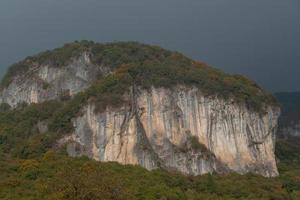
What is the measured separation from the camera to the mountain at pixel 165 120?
208 ft

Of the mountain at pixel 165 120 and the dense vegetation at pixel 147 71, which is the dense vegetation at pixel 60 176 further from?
the dense vegetation at pixel 147 71

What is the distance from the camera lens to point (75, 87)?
2980 inches

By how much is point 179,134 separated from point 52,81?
18.6 metres

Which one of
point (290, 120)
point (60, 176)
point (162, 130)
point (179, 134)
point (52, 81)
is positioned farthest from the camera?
point (290, 120)

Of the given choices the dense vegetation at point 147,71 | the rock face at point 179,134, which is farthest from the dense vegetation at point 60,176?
the dense vegetation at point 147,71

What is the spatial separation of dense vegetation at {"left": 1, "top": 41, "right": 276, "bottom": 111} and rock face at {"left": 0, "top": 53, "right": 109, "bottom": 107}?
682 millimetres

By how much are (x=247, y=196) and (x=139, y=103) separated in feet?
48.4

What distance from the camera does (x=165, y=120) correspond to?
216 ft

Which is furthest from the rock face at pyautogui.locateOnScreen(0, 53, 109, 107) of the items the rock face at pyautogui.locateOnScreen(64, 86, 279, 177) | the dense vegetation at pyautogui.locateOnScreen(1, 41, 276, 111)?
the rock face at pyautogui.locateOnScreen(64, 86, 279, 177)

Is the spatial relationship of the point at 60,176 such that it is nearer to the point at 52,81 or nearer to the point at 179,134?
the point at 179,134

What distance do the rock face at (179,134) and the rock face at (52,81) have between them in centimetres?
1062

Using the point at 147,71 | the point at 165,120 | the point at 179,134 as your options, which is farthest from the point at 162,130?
the point at 147,71

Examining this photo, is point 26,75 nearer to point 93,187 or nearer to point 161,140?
point 161,140

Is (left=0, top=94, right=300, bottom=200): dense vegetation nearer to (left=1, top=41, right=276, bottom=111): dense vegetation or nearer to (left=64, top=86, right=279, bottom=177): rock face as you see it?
(left=64, top=86, right=279, bottom=177): rock face
